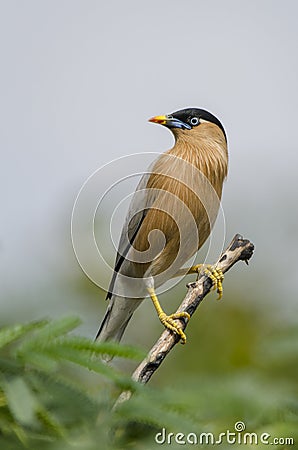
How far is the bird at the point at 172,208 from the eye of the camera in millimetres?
3049

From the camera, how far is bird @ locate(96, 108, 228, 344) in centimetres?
305

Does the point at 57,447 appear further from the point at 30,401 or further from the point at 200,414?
the point at 200,414

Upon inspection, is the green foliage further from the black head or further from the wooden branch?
the black head

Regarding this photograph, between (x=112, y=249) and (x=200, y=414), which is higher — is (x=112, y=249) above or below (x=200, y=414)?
above

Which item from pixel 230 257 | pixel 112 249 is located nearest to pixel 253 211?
pixel 230 257

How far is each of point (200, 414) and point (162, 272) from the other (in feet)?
7.60

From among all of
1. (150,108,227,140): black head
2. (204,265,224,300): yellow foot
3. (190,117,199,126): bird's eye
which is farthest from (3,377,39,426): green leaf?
(190,117,199,126): bird's eye

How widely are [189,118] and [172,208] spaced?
35cm

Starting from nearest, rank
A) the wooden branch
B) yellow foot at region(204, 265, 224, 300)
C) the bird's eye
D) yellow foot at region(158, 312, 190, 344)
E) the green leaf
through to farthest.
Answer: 1. the green leaf
2. the wooden branch
3. yellow foot at region(158, 312, 190, 344)
4. yellow foot at region(204, 265, 224, 300)
5. the bird's eye

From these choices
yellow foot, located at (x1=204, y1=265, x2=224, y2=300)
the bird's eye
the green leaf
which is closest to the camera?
the green leaf

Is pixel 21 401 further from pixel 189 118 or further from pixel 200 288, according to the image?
pixel 189 118

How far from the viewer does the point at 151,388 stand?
2.88 ft

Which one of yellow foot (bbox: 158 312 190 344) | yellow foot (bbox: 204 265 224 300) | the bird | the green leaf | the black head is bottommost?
the green leaf

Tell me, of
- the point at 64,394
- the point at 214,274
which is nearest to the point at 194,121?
the point at 214,274
